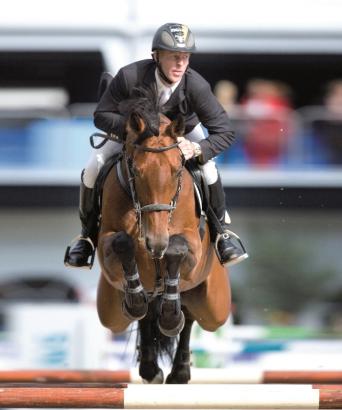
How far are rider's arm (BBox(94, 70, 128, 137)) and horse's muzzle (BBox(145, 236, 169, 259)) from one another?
58 centimetres

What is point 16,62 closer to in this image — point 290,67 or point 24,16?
point 24,16

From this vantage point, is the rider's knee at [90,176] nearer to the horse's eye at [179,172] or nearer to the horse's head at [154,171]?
the horse's head at [154,171]

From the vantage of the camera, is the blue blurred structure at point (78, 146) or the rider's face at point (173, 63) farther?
the blue blurred structure at point (78, 146)

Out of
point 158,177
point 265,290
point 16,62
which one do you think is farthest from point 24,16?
point 158,177

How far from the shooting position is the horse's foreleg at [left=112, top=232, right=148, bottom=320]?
5.48 meters

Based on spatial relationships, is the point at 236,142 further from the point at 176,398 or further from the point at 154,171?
the point at 176,398

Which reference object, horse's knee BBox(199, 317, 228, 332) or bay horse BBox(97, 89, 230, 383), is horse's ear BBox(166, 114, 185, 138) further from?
horse's knee BBox(199, 317, 228, 332)

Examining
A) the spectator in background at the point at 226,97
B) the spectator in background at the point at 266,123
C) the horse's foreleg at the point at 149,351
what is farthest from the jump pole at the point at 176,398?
the spectator in background at the point at 266,123

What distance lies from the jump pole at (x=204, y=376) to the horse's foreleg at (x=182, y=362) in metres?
0.07

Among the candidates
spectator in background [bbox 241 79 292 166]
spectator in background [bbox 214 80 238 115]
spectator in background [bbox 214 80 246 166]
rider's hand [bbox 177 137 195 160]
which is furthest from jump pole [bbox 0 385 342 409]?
spectator in background [bbox 241 79 292 166]

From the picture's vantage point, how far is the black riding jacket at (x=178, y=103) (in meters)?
5.60

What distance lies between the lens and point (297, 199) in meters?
13.3

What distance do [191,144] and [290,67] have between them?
889 cm

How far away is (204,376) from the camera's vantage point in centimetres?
652
